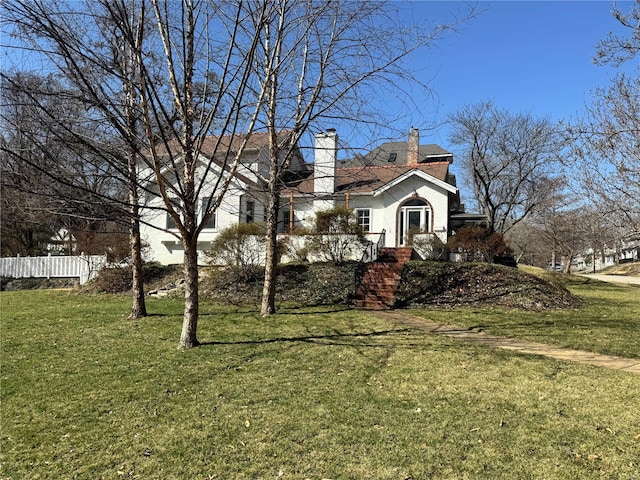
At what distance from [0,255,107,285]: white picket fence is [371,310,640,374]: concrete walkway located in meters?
14.3

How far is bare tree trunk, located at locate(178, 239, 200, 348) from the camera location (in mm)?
6383

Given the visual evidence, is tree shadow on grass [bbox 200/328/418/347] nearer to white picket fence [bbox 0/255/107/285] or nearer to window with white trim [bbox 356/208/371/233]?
white picket fence [bbox 0/255/107/285]

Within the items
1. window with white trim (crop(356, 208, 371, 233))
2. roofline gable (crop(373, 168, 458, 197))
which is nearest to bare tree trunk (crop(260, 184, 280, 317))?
roofline gable (crop(373, 168, 458, 197))

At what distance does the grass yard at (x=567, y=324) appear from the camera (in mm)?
7324

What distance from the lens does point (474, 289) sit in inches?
495

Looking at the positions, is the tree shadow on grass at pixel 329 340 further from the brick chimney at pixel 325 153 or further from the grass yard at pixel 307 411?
the brick chimney at pixel 325 153

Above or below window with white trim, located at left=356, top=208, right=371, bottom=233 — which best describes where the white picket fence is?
below

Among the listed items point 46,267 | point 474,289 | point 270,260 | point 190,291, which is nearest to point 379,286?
point 474,289

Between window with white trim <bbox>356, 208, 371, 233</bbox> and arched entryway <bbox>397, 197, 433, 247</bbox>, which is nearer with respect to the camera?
arched entryway <bbox>397, 197, 433, 247</bbox>

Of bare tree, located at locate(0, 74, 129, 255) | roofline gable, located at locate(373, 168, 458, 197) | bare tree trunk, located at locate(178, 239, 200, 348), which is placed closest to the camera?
bare tree, located at locate(0, 74, 129, 255)

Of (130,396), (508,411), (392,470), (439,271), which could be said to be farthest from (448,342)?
(439,271)

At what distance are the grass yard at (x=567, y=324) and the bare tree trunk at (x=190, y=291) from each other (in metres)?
5.75

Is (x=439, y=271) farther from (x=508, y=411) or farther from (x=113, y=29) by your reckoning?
(x=113, y=29)

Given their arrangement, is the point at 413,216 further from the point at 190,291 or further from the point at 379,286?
the point at 190,291
